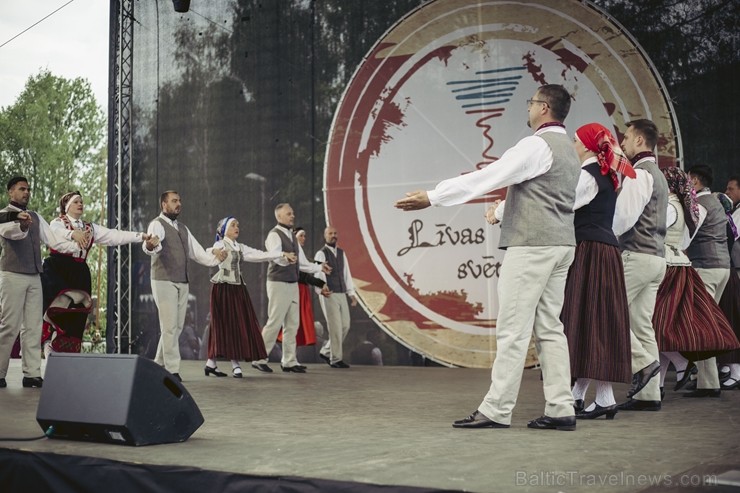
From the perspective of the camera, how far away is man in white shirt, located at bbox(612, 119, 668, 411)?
389 centimetres

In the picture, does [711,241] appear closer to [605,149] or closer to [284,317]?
[605,149]

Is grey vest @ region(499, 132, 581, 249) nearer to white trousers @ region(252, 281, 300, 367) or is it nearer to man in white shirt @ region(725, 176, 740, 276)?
man in white shirt @ region(725, 176, 740, 276)

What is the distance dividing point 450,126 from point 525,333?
14.5ft

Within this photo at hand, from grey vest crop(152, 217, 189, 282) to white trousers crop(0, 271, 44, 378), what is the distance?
0.79m

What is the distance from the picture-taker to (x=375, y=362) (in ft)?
25.3

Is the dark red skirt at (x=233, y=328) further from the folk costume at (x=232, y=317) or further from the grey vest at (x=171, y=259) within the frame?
the grey vest at (x=171, y=259)

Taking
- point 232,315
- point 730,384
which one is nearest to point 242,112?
point 232,315

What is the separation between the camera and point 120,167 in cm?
891

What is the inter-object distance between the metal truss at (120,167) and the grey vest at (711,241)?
5.82 metres

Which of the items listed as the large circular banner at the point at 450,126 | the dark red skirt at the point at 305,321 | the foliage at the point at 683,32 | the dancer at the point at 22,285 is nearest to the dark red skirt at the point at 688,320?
the large circular banner at the point at 450,126

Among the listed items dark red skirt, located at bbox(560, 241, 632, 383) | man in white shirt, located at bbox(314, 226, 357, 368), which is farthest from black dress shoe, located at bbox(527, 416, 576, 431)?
man in white shirt, located at bbox(314, 226, 357, 368)

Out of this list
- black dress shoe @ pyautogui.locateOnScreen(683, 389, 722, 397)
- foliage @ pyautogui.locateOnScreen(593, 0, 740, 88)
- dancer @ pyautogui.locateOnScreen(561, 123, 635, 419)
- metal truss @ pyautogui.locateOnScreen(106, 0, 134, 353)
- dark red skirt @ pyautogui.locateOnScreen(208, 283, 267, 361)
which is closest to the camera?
dancer @ pyautogui.locateOnScreen(561, 123, 635, 419)

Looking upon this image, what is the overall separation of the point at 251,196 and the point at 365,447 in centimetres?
595

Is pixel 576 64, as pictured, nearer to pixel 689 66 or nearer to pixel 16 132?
pixel 689 66
